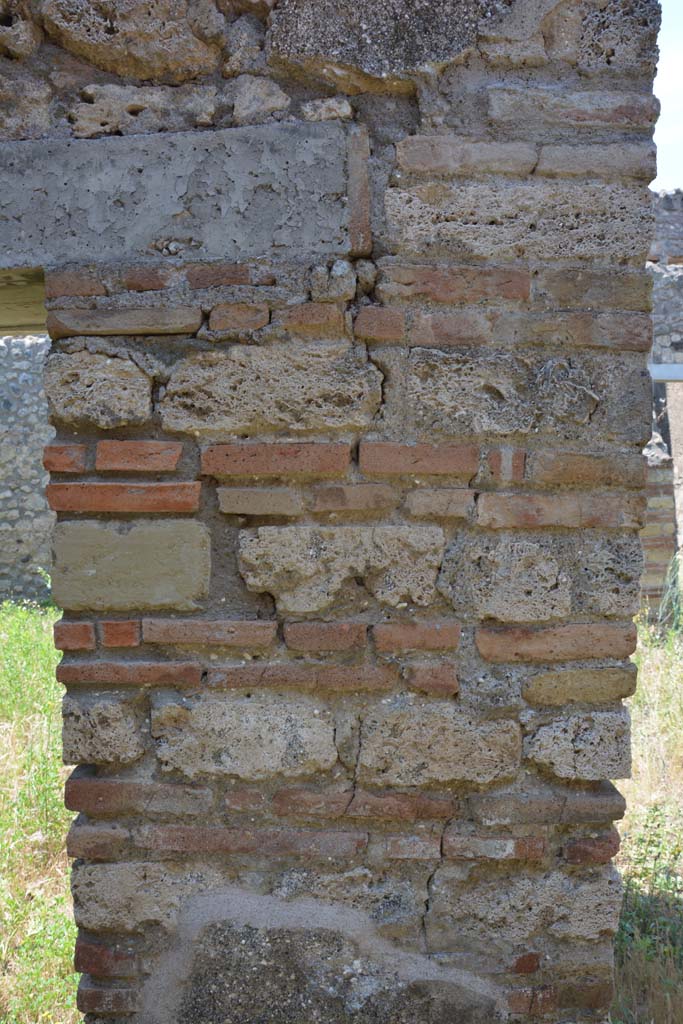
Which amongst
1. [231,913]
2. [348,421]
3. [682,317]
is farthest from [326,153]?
[682,317]

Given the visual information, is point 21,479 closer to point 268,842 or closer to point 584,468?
point 268,842

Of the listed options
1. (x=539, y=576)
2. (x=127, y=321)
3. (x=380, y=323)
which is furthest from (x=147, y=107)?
(x=539, y=576)

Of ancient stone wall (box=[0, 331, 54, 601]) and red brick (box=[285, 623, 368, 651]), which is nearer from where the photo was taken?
red brick (box=[285, 623, 368, 651])

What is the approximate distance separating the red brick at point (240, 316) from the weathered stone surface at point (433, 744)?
0.95 metres

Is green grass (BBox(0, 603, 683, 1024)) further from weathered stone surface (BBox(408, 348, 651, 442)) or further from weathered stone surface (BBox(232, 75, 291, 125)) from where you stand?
weathered stone surface (BBox(232, 75, 291, 125))

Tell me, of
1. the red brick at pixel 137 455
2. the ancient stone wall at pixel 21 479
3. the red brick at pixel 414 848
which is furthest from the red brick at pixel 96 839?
the ancient stone wall at pixel 21 479

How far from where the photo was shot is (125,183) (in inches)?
80.2

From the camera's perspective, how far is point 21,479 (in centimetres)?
974

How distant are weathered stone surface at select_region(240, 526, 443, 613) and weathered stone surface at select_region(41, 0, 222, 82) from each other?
1131mm

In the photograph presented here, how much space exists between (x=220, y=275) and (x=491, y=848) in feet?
4.81

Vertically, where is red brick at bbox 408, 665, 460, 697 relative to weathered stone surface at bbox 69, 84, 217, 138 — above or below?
below

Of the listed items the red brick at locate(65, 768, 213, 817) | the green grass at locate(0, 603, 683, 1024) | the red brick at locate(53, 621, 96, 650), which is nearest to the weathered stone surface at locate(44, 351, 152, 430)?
the red brick at locate(53, 621, 96, 650)

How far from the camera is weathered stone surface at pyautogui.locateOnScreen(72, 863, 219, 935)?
200 cm

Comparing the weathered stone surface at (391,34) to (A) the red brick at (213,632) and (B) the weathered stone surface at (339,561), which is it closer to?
(B) the weathered stone surface at (339,561)
